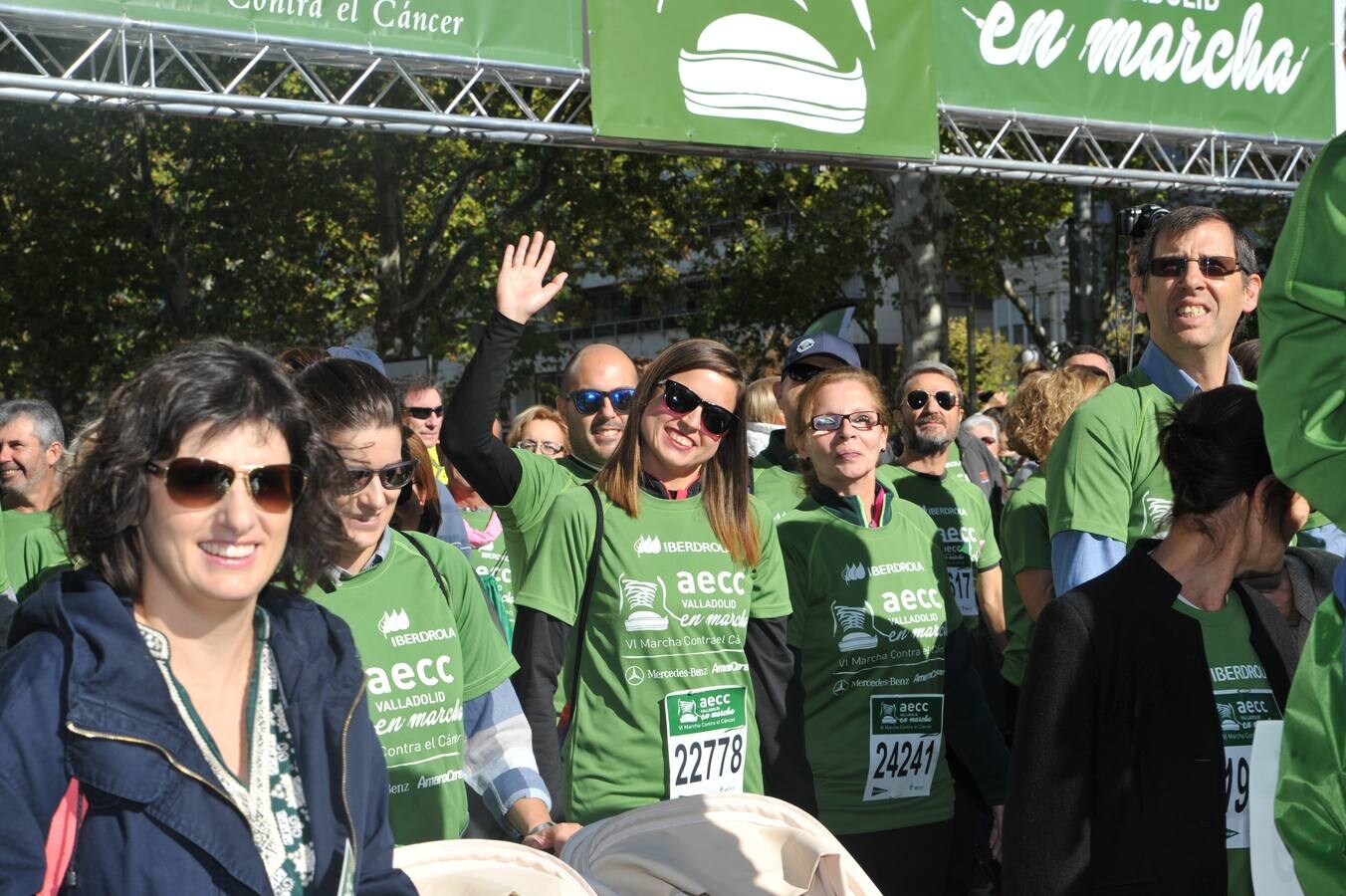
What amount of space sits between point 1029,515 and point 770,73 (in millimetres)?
4101

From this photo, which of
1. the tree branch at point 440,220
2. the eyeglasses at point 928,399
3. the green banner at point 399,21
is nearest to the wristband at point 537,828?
the eyeglasses at point 928,399

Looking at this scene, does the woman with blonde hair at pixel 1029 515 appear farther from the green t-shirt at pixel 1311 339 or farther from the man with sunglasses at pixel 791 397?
the green t-shirt at pixel 1311 339

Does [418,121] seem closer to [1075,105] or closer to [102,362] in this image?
[1075,105]

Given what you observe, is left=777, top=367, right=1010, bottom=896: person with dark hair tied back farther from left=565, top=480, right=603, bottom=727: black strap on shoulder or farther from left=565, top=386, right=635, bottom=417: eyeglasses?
left=565, top=386, right=635, bottom=417: eyeglasses

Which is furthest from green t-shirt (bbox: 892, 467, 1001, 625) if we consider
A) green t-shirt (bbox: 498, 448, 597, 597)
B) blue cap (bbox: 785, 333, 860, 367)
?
green t-shirt (bbox: 498, 448, 597, 597)

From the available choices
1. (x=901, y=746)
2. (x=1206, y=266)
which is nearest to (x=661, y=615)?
(x=901, y=746)

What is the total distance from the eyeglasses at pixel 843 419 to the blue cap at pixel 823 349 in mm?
1158

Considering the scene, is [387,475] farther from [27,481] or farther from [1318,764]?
[27,481]

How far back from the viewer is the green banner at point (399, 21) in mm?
6797

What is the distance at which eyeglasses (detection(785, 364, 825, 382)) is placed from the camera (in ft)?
19.7

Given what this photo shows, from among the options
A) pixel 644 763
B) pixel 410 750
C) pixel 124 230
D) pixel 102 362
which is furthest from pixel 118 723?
pixel 102 362

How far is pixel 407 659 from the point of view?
3.24 meters

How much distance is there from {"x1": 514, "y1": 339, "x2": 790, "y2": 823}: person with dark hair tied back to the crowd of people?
0.01 metres

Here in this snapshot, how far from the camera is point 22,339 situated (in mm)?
23719
